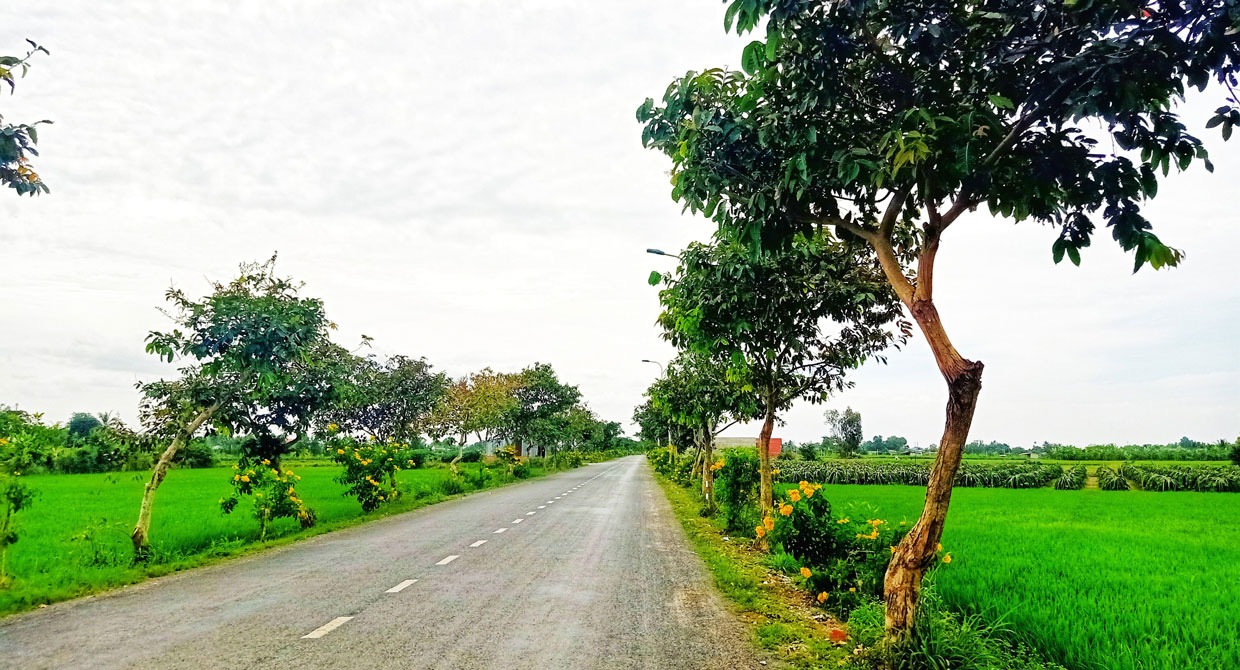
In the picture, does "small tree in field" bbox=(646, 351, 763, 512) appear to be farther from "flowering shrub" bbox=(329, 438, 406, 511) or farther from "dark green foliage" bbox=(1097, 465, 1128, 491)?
"dark green foliage" bbox=(1097, 465, 1128, 491)

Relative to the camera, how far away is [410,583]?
8.58 m

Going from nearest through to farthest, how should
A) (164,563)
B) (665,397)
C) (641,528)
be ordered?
(164,563)
(641,528)
(665,397)

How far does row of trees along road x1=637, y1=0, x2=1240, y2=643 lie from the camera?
12.5 ft

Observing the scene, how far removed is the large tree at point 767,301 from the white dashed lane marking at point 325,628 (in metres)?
5.53

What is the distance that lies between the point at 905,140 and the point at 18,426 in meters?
10.5

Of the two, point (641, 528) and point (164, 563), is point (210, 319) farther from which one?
point (641, 528)

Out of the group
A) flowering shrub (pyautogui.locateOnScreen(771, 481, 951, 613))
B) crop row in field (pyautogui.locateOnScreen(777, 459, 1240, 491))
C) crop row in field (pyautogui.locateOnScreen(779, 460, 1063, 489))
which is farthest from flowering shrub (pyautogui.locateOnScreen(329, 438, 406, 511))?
crop row in field (pyautogui.locateOnScreen(779, 460, 1063, 489))

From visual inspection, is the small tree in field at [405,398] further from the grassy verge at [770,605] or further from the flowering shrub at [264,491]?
the grassy verge at [770,605]

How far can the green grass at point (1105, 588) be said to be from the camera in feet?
18.3

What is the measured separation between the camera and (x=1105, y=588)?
7.97 meters

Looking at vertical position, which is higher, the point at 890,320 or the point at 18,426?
the point at 890,320

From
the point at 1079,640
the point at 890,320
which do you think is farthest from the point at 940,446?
the point at 890,320

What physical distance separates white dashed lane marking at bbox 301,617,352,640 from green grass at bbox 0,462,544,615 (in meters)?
3.76

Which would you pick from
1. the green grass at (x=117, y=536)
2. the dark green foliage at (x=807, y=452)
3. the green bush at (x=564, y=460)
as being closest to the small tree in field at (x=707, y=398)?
the green grass at (x=117, y=536)
